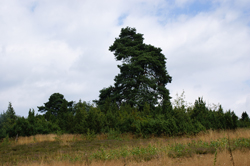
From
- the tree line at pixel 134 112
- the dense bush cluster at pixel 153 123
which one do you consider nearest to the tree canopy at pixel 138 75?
the tree line at pixel 134 112

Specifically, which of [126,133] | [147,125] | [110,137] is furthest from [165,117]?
[110,137]

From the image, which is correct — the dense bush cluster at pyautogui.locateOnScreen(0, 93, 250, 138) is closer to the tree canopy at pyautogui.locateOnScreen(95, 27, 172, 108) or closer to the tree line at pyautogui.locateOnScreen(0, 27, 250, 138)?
the tree line at pyautogui.locateOnScreen(0, 27, 250, 138)

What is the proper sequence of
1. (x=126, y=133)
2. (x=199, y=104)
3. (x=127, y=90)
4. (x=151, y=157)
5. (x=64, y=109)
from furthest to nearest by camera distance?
(x=64, y=109) < (x=127, y=90) < (x=199, y=104) < (x=126, y=133) < (x=151, y=157)

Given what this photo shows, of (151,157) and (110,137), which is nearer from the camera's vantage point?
(151,157)

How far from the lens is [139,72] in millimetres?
33531

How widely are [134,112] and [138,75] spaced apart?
8.85 m

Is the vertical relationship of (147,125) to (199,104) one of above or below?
below

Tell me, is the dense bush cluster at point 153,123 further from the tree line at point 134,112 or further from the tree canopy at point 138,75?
the tree canopy at point 138,75

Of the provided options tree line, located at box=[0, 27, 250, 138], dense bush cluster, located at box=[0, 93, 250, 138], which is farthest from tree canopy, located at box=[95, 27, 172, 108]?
dense bush cluster, located at box=[0, 93, 250, 138]

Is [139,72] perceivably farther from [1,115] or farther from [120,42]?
[1,115]

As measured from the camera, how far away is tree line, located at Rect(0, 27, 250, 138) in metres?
19.8

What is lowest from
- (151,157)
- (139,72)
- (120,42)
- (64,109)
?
(151,157)

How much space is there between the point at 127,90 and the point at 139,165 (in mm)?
24855

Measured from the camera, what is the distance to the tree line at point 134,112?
19.8 metres
